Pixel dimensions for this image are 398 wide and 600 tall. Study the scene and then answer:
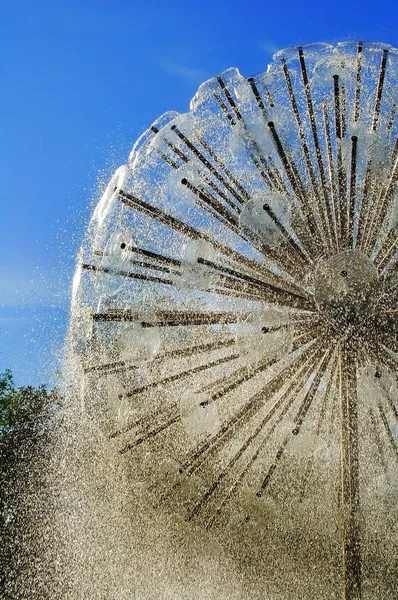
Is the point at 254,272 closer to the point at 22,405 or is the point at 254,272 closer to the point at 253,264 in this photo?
the point at 253,264

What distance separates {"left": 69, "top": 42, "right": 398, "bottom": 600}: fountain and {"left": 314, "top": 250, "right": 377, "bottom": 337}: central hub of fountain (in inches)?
0.5

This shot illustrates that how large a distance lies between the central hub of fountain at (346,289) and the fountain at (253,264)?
1cm

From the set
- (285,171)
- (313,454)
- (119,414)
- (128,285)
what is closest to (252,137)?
(285,171)

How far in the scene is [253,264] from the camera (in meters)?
5.94

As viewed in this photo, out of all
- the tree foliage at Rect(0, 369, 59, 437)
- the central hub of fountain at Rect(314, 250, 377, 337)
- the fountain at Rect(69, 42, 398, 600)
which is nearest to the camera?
the central hub of fountain at Rect(314, 250, 377, 337)

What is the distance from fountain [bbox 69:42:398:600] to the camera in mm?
5715

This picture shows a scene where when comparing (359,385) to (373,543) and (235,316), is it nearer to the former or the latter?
(235,316)

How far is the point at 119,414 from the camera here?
7086 millimetres

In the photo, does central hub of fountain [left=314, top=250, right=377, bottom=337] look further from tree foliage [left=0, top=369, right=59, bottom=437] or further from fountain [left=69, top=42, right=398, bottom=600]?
tree foliage [left=0, top=369, right=59, bottom=437]

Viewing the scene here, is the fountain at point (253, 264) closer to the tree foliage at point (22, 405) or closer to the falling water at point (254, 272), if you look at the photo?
the falling water at point (254, 272)

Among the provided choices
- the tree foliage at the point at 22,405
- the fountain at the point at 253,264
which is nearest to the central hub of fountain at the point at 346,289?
the fountain at the point at 253,264

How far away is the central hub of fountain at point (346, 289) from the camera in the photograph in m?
5.38

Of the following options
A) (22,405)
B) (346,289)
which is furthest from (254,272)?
(22,405)

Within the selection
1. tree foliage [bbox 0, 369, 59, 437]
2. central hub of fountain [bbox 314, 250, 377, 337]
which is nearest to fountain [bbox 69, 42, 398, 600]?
central hub of fountain [bbox 314, 250, 377, 337]
